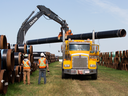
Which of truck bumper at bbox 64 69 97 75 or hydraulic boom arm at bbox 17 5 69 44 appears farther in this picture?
hydraulic boom arm at bbox 17 5 69 44

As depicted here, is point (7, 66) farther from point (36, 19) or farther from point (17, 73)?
point (36, 19)

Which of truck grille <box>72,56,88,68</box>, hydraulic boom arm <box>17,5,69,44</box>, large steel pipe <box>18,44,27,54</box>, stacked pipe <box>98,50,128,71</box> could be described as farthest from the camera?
hydraulic boom arm <box>17,5,69,44</box>

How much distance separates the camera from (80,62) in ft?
48.6

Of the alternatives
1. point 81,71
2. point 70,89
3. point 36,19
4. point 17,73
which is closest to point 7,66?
point 17,73

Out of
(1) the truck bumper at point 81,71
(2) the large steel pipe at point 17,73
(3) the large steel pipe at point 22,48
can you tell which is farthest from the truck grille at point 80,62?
(3) the large steel pipe at point 22,48

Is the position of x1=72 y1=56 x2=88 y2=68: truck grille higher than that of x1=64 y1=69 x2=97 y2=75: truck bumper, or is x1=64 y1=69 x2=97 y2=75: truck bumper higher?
x1=72 y1=56 x2=88 y2=68: truck grille

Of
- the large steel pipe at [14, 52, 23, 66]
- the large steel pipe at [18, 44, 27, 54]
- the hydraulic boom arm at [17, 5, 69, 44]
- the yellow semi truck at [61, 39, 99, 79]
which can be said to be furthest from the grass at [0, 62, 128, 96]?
the hydraulic boom arm at [17, 5, 69, 44]

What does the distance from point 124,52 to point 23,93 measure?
17523 mm

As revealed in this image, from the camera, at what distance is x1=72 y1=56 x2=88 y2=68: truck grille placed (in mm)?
14789

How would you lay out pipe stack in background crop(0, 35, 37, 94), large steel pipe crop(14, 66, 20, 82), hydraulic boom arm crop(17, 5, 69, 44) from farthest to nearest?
hydraulic boom arm crop(17, 5, 69, 44) < large steel pipe crop(14, 66, 20, 82) < pipe stack in background crop(0, 35, 37, 94)

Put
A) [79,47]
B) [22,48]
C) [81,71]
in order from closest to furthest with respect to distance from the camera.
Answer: [81,71], [79,47], [22,48]

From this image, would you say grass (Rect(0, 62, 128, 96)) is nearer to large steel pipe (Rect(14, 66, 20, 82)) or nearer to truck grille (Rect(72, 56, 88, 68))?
large steel pipe (Rect(14, 66, 20, 82))

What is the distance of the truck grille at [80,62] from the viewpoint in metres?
14.8

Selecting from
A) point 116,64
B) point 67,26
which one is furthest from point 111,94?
point 67,26
